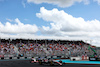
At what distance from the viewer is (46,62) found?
27656 mm

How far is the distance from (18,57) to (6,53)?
4.01 m

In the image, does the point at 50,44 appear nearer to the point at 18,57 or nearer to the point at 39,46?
the point at 39,46

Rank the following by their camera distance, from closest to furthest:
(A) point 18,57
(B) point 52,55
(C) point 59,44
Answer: (A) point 18,57 < (B) point 52,55 < (C) point 59,44

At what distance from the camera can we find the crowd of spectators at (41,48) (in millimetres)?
50906

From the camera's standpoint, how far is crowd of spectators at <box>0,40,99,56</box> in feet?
167

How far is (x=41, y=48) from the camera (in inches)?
2216

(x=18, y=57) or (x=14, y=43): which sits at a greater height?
(x=14, y=43)

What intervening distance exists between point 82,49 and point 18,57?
83.9 ft

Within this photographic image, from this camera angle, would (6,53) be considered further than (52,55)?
No

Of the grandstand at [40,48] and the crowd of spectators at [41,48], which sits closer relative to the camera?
the grandstand at [40,48]

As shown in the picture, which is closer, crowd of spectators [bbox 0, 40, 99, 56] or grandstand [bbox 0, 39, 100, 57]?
grandstand [bbox 0, 39, 100, 57]

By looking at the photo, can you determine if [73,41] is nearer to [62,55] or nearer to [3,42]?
[62,55]

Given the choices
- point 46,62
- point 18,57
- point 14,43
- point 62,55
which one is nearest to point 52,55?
point 62,55

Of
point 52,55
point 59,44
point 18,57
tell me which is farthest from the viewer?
point 59,44
